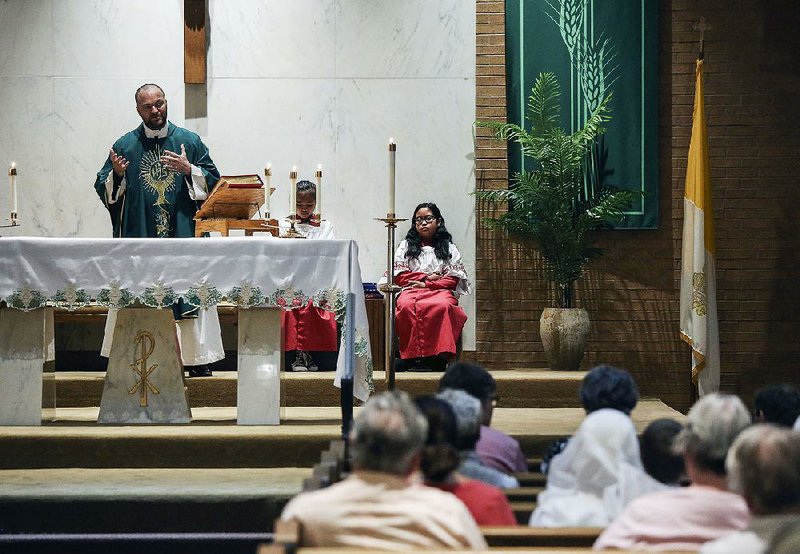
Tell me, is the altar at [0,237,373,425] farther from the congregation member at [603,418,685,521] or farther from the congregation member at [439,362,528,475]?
the congregation member at [603,418,685,521]

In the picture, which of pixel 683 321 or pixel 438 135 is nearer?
pixel 683 321

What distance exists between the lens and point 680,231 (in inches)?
356

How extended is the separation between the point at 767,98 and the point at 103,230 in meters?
5.24

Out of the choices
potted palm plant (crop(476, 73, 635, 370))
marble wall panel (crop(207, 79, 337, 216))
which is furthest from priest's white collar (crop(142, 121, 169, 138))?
potted palm plant (crop(476, 73, 635, 370))

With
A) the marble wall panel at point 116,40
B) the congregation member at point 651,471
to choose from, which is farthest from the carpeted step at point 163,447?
the marble wall panel at point 116,40

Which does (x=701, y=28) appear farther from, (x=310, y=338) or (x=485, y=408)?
(x=485, y=408)

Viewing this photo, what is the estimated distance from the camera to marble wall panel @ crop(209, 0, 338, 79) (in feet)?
30.1

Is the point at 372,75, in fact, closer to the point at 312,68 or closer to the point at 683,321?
the point at 312,68

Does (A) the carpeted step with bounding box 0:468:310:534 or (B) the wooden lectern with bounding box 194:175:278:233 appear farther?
(B) the wooden lectern with bounding box 194:175:278:233

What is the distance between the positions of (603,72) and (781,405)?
17.2 feet

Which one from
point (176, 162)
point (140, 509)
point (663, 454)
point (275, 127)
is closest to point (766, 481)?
point (663, 454)

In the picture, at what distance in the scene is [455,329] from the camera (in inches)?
325

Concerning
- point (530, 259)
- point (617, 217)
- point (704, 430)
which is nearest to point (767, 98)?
point (617, 217)

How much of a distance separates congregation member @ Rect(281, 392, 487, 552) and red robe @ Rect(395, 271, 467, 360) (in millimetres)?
5222
